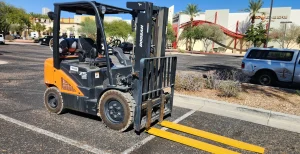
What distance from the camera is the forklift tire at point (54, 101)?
6.05m

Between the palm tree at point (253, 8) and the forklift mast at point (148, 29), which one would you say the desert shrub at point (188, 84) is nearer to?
the forklift mast at point (148, 29)

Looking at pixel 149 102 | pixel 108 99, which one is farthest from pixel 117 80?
pixel 149 102

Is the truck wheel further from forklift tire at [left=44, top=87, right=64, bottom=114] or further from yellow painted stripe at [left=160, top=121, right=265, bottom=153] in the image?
forklift tire at [left=44, top=87, right=64, bottom=114]

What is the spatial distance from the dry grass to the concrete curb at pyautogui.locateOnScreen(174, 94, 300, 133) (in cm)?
57

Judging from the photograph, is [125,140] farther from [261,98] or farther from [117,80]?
[261,98]

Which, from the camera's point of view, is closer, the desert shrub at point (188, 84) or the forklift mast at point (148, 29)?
the forklift mast at point (148, 29)

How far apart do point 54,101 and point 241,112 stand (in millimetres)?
4912

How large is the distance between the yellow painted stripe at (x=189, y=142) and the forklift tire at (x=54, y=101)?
2.30 meters

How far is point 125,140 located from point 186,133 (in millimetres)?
1365

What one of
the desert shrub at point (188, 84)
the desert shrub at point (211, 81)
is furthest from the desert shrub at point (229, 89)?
the desert shrub at point (188, 84)

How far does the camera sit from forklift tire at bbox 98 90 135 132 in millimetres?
5016

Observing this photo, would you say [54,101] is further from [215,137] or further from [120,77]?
[215,137]

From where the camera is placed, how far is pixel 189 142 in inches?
190

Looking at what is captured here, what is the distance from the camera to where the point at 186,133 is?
17.8 feet
